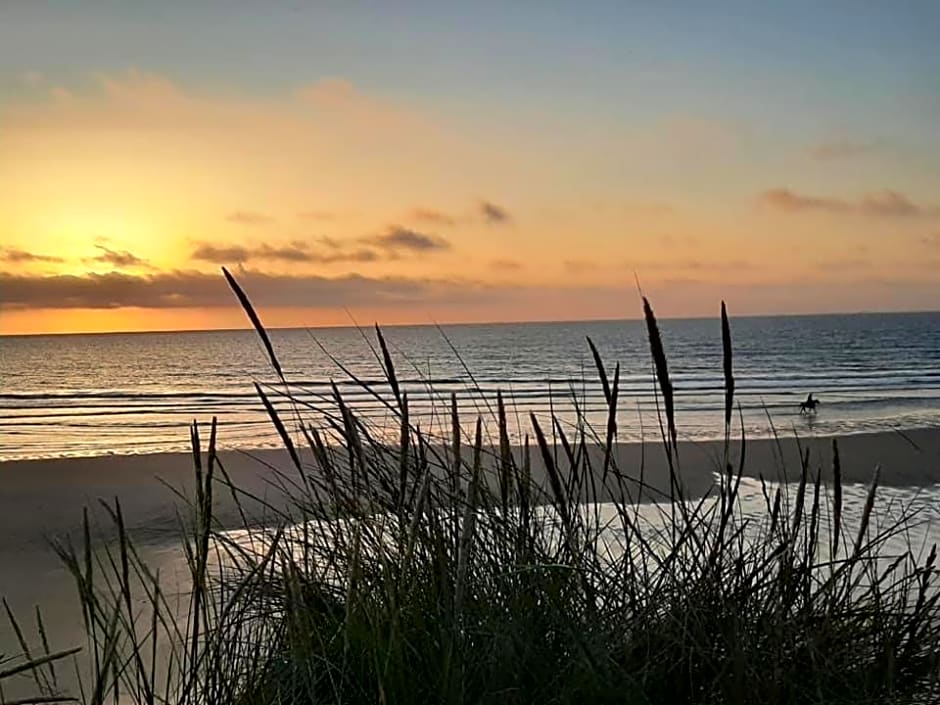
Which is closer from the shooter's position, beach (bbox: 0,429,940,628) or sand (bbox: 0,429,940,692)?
sand (bbox: 0,429,940,692)

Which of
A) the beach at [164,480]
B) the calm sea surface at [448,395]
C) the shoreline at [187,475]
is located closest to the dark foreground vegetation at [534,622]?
the calm sea surface at [448,395]

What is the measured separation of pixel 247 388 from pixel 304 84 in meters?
19.7

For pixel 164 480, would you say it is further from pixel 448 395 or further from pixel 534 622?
pixel 448 395

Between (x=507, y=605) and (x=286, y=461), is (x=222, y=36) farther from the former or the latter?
(x=507, y=605)

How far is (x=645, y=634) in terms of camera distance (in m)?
1.95

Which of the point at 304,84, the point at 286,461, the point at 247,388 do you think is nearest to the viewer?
the point at 304,84

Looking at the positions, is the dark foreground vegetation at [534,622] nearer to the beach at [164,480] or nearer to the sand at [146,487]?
the sand at [146,487]

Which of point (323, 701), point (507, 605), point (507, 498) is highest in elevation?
point (507, 498)

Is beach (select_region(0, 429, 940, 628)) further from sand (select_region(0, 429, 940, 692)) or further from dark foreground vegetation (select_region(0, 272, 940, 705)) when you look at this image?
dark foreground vegetation (select_region(0, 272, 940, 705))

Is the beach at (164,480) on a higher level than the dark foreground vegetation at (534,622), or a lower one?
lower

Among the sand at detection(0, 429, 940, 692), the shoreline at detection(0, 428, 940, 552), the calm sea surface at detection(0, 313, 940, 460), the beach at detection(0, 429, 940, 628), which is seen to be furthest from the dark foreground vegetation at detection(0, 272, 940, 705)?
the shoreline at detection(0, 428, 940, 552)

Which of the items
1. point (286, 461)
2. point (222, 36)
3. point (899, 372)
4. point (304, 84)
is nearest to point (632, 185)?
point (304, 84)

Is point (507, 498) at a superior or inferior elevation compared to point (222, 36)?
inferior

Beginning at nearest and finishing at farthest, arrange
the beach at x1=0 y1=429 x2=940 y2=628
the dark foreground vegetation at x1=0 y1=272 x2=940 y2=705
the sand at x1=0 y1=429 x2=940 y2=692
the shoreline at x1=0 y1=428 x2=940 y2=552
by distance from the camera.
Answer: the dark foreground vegetation at x1=0 y1=272 x2=940 y2=705 → the sand at x1=0 y1=429 x2=940 y2=692 → the beach at x1=0 y1=429 x2=940 y2=628 → the shoreline at x1=0 y1=428 x2=940 y2=552
